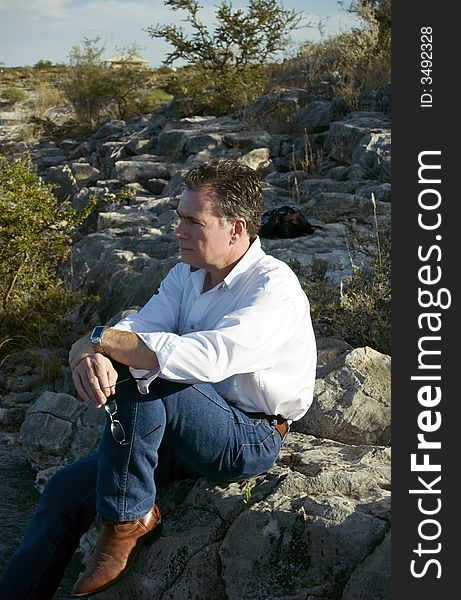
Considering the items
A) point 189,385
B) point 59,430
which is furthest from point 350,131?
point 189,385

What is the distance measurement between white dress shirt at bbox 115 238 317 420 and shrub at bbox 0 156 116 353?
10.8 ft

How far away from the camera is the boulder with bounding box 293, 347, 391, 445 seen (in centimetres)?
395

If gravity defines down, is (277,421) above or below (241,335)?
below

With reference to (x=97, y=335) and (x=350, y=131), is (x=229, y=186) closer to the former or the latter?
(x=97, y=335)

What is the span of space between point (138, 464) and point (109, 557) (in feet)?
1.20

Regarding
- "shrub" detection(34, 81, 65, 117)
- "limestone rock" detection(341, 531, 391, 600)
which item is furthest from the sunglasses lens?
"shrub" detection(34, 81, 65, 117)

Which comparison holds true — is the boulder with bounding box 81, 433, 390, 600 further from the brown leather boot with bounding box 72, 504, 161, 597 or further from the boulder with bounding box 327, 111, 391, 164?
the boulder with bounding box 327, 111, 391, 164

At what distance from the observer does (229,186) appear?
10.8ft

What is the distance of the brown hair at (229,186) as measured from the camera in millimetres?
3271

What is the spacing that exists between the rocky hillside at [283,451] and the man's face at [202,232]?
0.84m

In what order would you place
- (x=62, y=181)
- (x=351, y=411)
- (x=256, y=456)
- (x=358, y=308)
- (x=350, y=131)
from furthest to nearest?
1. (x=62, y=181)
2. (x=350, y=131)
3. (x=358, y=308)
4. (x=351, y=411)
5. (x=256, y=456)

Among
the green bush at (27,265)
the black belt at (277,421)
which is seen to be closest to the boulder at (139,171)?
the green bush at (27,265)

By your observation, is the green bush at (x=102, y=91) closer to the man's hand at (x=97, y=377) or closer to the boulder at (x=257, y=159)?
the boulder at (x=257, y=159)

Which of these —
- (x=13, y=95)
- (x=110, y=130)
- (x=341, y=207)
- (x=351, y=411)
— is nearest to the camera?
(x=351, y=411)
